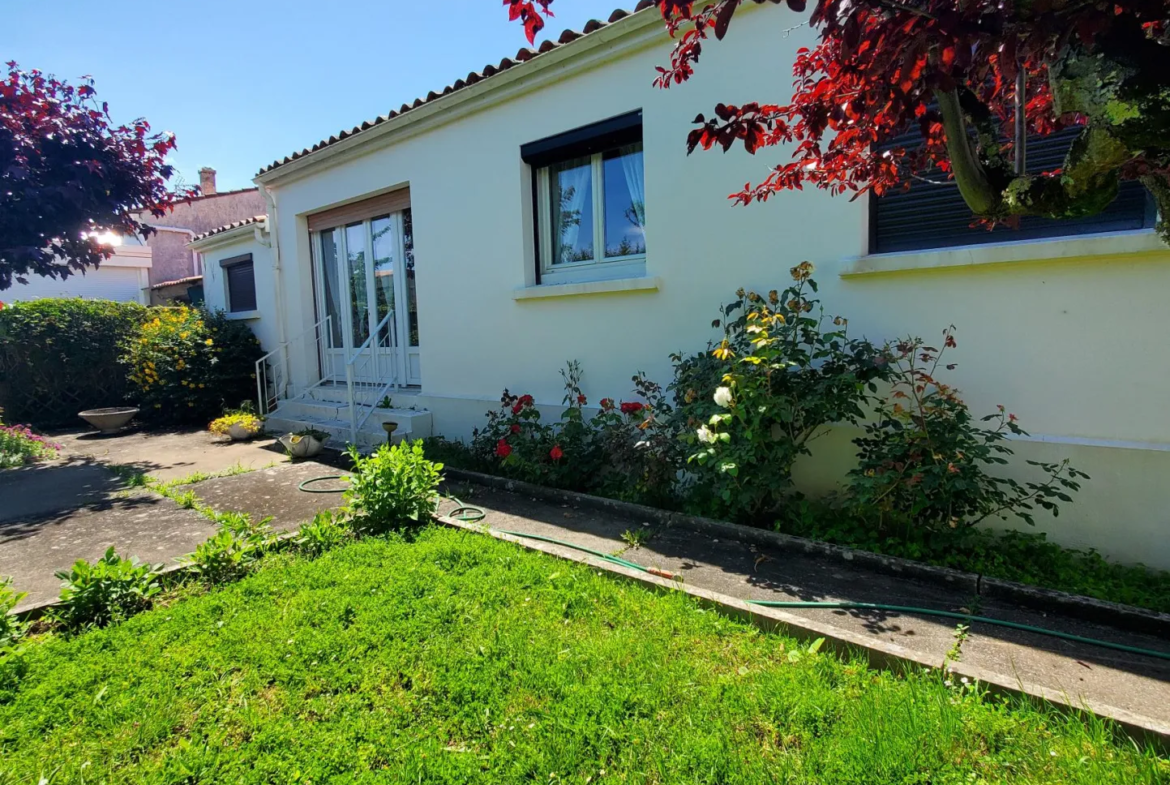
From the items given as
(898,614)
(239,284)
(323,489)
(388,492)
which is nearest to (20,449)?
(239,284)

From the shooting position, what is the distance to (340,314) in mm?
8883

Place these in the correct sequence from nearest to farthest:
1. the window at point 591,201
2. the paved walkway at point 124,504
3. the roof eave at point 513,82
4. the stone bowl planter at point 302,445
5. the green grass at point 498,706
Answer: the green grass at point 498,706 < the paved walkway at point 124,504 < the roof eave at point 513,82 < the window at point 591,201 < the stone bowl planter at point 302,445

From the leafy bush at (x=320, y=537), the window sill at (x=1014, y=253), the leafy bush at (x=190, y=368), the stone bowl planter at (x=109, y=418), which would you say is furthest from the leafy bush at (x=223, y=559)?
the stone bowl planter at (x=109, y=418)

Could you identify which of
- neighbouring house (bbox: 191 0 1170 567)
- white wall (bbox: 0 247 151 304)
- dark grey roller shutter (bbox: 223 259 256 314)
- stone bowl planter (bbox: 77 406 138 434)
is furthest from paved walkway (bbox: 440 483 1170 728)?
white wall (bbox: 0 247 151 304)

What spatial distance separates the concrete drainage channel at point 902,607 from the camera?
7.01 feet

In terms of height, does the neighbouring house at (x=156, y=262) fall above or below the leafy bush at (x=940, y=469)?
above

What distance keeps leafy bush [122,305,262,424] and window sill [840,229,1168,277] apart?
942 cm

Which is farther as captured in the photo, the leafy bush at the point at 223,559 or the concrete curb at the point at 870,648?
the leafy bush at the point at 223,559

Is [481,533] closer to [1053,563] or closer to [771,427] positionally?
[771,427]

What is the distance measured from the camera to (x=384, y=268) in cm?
811

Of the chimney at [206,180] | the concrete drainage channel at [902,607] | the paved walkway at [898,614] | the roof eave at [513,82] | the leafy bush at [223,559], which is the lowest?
the paved walkway at [898,614]

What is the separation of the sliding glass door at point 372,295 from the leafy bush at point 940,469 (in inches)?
231

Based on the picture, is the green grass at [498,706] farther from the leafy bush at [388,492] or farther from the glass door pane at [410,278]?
the glass door pane at [410,278]

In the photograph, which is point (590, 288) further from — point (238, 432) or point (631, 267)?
point (238, 432)
